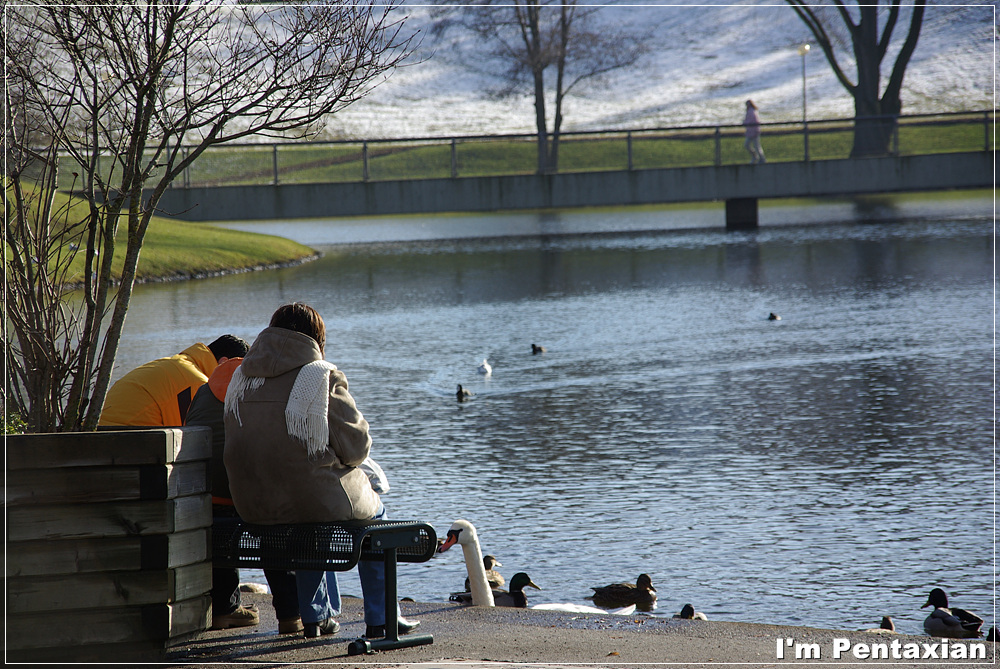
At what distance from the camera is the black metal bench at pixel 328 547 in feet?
15.3

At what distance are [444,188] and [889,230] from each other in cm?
1513

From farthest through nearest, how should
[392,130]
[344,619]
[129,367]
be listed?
[392,130] → [129,367] → [344,619]

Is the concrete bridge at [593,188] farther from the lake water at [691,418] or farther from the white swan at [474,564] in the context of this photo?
the white swan at [474,564]

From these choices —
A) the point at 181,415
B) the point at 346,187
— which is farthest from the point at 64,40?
the point at 346,187

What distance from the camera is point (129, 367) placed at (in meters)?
15.3

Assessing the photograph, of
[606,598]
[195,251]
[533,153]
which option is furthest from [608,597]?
[533,153]

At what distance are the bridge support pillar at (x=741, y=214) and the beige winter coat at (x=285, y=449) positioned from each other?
38051 mm

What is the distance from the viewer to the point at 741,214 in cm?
4206

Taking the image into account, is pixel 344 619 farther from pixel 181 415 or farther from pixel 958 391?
pixel 958 391

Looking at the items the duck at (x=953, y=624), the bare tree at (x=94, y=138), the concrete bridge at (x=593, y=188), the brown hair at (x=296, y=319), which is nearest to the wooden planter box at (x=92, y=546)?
the brown hair at (x=296, y=319)

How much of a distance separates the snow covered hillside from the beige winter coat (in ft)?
317

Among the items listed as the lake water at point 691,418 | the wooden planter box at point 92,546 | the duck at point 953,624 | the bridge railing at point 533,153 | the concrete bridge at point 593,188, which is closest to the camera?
the wooden planter box at point 92,546

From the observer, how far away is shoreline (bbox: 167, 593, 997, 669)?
4.65 metres

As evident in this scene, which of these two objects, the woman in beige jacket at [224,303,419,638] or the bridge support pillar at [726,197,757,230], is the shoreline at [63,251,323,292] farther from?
the woman in beige jacket at [224,303,419,638]
